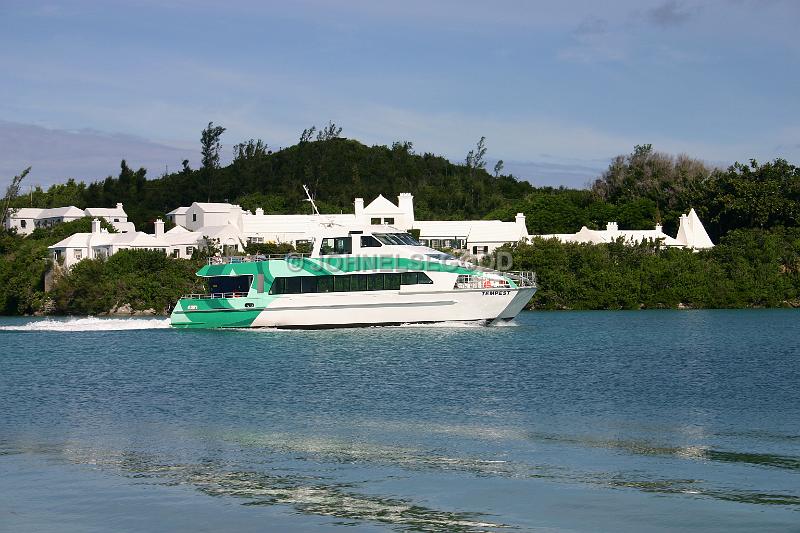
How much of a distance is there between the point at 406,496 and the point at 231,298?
30.8m

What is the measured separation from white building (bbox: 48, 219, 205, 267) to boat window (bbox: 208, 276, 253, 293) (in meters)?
28.8

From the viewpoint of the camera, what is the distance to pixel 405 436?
21078 millimetres

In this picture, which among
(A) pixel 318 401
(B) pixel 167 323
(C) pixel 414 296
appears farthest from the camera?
(B) pixel 167 323

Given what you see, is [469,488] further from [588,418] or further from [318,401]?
[318,401]

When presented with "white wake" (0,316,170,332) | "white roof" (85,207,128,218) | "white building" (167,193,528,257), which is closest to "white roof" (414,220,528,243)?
"white building" (167,193,528,257)

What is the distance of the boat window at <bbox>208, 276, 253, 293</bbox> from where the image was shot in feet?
149

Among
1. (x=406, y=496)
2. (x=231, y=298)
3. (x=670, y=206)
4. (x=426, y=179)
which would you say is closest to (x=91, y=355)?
(x=231, y=298)

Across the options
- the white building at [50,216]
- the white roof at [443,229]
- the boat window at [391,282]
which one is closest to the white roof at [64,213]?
the white building at [50,216]

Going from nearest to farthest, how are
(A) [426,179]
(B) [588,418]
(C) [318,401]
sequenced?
1. (B) [588,418]
2. (C) [318,401]
3. (A) [426,179]

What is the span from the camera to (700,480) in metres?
16.4

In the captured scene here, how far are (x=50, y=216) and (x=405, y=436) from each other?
8449 centimetres

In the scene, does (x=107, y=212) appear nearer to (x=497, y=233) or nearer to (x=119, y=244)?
(x=119, y=244)

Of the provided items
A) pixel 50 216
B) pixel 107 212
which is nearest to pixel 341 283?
pixel 107 212

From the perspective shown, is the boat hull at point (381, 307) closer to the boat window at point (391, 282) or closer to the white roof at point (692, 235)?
the boat window at point (391, 282)
